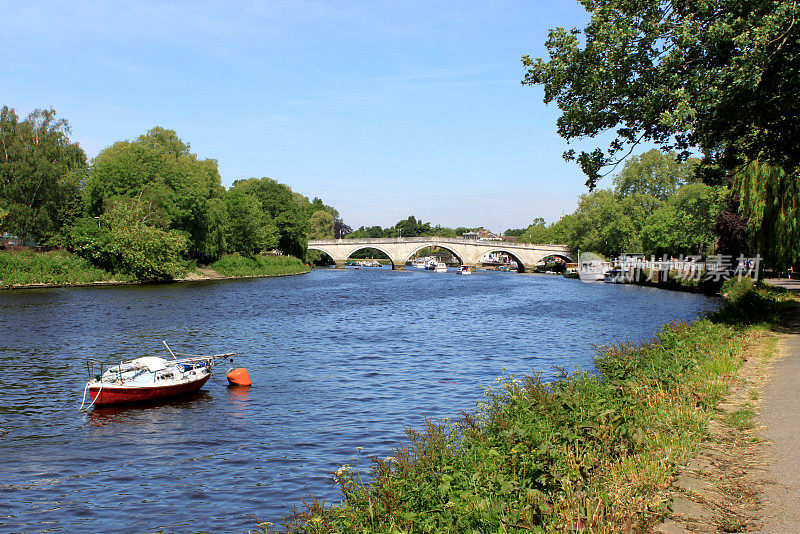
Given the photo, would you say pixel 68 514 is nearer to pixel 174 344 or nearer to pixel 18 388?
pixel 18 388

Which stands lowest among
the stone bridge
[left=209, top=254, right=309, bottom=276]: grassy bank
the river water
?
the river water

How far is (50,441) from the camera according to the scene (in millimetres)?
15398

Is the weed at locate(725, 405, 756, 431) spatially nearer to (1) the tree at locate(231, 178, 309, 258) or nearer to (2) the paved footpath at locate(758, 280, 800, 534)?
(2) the paved footpath at locate(758, 280, 800, 534)

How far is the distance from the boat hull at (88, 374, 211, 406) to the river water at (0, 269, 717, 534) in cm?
31

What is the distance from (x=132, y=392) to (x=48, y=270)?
1939 inches

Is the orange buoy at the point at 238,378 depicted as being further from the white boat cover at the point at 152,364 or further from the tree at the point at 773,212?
the tree at the point at 773,212

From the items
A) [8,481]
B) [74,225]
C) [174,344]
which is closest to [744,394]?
[8,481]

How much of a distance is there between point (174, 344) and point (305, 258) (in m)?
87.8

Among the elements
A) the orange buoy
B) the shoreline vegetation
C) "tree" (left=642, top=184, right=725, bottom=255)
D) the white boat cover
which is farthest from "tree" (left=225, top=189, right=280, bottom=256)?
the white boat cover

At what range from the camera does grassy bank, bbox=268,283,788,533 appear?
7.41m

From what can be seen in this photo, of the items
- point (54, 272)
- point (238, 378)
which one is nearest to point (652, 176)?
point (54, 272)

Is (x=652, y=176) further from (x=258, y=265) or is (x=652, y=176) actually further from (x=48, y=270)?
(x=48, y=270)

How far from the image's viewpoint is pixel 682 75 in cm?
1952

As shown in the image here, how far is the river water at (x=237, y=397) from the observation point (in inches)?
472
